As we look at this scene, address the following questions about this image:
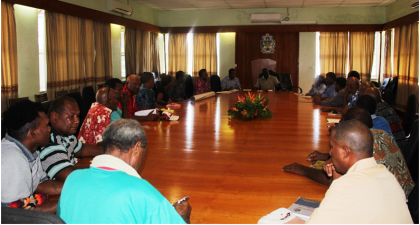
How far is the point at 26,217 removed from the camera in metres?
1.08

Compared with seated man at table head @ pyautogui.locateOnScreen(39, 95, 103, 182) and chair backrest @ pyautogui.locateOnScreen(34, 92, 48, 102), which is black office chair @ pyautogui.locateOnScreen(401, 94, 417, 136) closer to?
seated man at table head @ pyautogui.locateOnScreen(39, 95, 103, 182)

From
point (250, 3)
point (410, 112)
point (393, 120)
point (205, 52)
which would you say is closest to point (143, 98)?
point (393, 120)

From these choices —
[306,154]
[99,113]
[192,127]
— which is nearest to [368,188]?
[306,154]

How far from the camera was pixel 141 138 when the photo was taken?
1.55m

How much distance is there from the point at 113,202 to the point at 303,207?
995 millimetres

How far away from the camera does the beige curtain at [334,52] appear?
10430mm

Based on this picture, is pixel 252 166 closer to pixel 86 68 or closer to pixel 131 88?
pixel 131 88

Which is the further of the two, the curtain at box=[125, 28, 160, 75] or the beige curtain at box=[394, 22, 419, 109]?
the curtain at box=[125, 28, 160, 75]

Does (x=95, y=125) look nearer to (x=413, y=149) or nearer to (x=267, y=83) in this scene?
(x=413, y=149)

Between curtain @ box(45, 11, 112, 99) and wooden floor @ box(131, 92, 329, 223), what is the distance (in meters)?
3.02

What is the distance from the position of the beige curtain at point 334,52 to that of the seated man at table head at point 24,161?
964cm

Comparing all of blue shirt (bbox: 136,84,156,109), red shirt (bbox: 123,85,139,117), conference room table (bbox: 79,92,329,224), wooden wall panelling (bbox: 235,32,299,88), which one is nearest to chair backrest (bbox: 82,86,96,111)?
red shirt (bbox: 123,85,139,117)

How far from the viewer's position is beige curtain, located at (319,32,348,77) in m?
10.4

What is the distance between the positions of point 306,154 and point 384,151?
0.69 m
